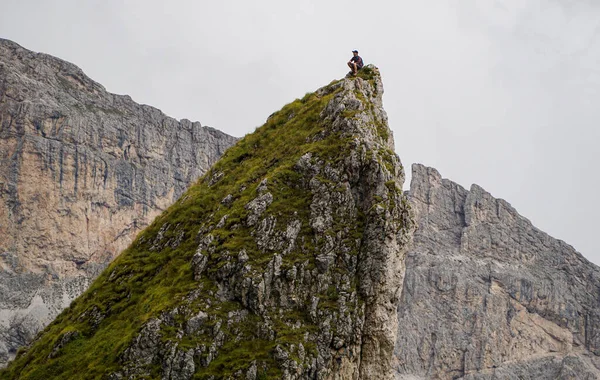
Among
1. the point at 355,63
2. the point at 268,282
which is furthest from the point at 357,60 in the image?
the point at 268,282

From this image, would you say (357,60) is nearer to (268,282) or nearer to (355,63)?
(355,63)

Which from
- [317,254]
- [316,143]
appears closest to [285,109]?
[316,143]

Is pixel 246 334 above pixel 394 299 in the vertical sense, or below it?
below

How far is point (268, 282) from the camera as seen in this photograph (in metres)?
44.5

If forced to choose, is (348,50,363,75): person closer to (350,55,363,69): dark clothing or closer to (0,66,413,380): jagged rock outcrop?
(350,55,363,69): dark clothing

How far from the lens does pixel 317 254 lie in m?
46.3

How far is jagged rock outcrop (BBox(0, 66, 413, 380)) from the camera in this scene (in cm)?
4191

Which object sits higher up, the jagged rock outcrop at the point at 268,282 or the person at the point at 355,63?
the person at the point at 355,63

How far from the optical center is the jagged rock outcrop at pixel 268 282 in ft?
137

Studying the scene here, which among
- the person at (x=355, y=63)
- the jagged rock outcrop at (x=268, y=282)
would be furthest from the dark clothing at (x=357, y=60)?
the jagged rock outcrop at (x=268, y=282)

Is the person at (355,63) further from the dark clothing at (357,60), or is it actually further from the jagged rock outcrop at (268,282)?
the jagged rock outcrop at (268,282)

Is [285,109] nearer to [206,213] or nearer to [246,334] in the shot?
[206,213]

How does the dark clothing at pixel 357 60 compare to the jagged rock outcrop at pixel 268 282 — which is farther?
the dark clothing at pixel 357 60

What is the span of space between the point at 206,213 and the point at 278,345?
1330cm
